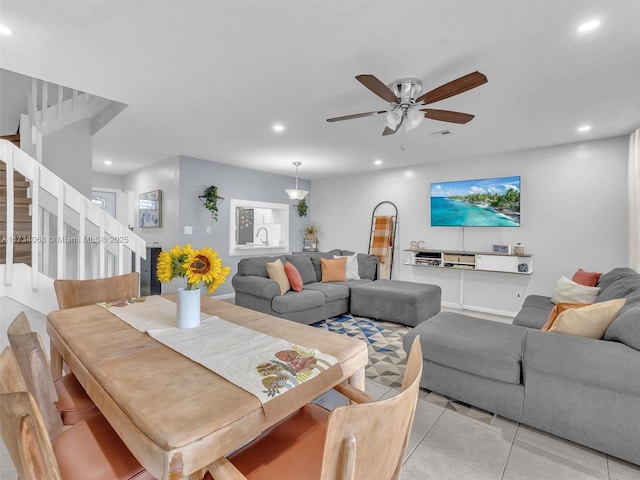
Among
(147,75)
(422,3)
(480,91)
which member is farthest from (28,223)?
(480,91)

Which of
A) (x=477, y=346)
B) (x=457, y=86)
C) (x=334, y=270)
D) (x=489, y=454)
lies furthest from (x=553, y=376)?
(x=334, y=270)

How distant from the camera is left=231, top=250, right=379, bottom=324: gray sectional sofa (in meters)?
3.80

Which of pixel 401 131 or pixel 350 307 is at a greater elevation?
pixel 401 131

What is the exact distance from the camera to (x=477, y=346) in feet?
6.89

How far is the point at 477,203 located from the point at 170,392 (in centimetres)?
511

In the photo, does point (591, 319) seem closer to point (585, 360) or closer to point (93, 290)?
point (585, 360)

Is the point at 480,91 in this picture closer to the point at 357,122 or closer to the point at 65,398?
the point at 357,122

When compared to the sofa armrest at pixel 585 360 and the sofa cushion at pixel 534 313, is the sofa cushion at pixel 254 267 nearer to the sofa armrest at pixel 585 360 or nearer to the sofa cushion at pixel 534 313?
the sofa cushion at pixel 534 313

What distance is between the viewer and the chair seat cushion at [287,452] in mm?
918

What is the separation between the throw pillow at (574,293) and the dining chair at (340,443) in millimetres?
3204

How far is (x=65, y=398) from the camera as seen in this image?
1.33 m

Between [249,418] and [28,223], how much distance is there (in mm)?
3891

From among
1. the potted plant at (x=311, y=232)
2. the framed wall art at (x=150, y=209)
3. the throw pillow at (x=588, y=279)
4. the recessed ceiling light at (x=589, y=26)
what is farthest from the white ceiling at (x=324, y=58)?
the potted plant at (x=311, y=232)

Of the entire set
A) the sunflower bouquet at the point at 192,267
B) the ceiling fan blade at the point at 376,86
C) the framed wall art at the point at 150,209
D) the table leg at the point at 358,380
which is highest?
the ceiling fan blade at the point at 376,86
